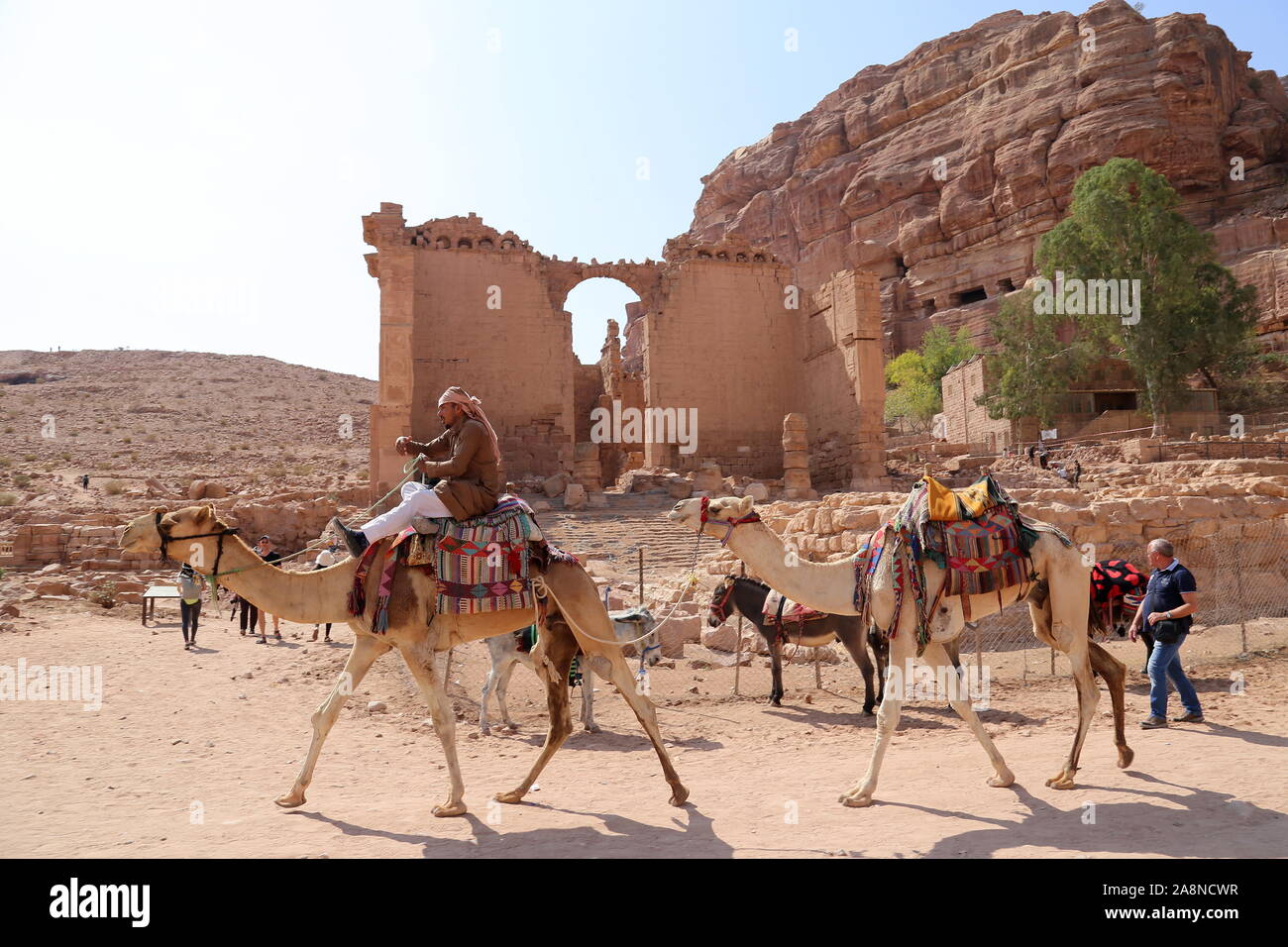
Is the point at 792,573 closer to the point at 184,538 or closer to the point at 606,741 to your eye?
the point at 606,741

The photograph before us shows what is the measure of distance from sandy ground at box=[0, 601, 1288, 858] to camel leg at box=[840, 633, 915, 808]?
0.14 m

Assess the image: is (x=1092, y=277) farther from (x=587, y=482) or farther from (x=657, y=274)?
(x=587, y=482)

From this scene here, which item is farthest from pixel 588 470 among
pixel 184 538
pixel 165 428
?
pixel 165 428

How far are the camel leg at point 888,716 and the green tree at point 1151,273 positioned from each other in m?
31.7

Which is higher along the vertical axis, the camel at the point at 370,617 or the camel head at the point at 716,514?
the camel head at the point at 716,514

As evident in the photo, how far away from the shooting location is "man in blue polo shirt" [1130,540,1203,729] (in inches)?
277

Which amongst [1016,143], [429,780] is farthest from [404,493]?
[1016,143]

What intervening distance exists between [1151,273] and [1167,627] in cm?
3187

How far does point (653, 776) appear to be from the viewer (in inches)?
245

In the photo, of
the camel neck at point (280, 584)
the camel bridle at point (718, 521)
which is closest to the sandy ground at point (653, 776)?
the camel neck at point (280, 584)

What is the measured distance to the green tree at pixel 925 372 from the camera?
50.8 metres

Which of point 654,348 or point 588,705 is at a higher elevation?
point 654,348

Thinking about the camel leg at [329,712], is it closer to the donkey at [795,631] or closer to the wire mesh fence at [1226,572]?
the donkey at [795,631]

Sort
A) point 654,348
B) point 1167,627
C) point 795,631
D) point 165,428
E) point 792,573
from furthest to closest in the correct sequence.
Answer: point 165,428
point 654,348
point 795,631
point 1167,627
point 792,573
